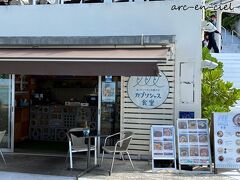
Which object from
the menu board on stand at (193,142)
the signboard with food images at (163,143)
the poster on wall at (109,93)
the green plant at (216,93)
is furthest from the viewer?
the green plant at (216,93)

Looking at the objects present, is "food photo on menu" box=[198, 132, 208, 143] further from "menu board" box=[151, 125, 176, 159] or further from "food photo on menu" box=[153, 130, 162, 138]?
"food photo on menu" box=[153, 130, 162, 138]

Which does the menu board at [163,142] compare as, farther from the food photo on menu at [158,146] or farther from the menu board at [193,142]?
the menu board at [193,142]

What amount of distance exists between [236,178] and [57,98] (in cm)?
861

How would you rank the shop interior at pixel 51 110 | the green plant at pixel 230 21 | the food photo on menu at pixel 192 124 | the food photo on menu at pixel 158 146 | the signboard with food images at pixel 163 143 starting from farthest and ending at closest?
the green plant at pixel 230 21, the shop interior at pixel 51 110, the food photo on menu at pixel 192 124, the food photo on menu at pixel 158 146, the signboard with food images at pixel 163 143

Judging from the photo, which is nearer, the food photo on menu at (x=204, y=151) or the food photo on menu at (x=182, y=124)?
the food photo on menu at (x=204, y=151)

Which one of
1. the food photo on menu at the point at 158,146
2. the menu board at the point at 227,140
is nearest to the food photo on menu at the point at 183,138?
the food photo on menu at the point at 158,146

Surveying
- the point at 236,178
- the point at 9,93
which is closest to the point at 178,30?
the point at 236,178

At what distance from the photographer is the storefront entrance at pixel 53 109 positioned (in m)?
12.0

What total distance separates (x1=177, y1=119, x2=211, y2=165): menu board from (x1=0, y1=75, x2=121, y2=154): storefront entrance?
2.22m

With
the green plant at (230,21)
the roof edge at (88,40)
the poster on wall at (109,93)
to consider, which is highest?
the green plant at (230,21)

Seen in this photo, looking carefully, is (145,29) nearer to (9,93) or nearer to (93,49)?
(93,49)

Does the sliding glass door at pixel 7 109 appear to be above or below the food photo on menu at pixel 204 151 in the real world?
above

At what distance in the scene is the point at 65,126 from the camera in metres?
14.9

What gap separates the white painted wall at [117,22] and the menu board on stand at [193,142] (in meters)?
0.81
